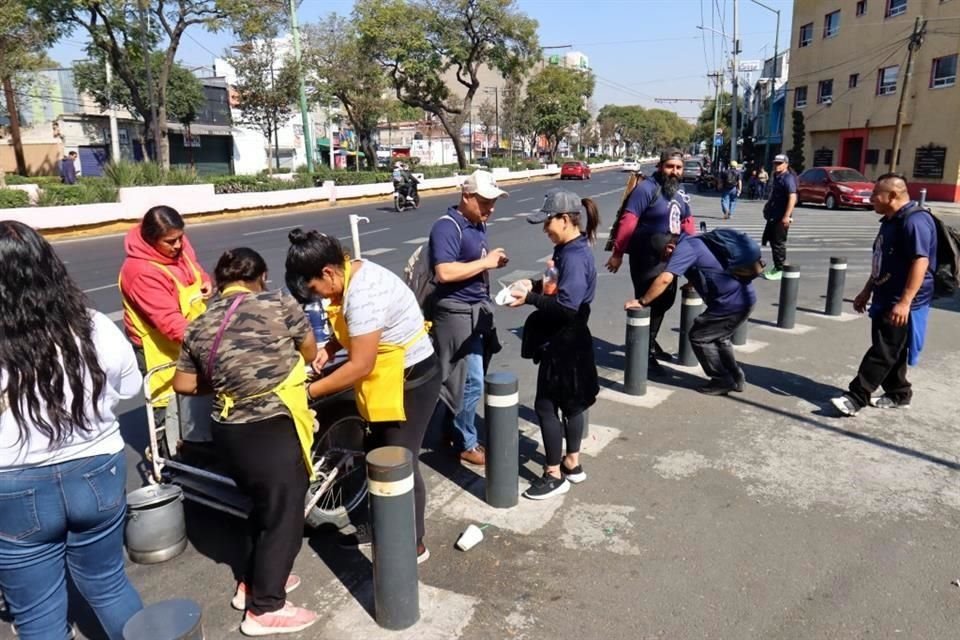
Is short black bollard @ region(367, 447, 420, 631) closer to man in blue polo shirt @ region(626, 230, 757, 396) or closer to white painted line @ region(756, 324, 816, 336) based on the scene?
man in blue polo shirt @ region(626, 230, 757, 396)

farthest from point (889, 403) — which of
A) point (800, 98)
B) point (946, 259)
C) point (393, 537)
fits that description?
point (800, 98)

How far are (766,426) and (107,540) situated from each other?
14.0 ft

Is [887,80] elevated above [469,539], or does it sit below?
above

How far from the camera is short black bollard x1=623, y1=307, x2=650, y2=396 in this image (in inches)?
217

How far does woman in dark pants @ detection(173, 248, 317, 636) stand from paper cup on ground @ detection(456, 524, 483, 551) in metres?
0.95

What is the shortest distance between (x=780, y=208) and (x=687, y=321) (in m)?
4.77

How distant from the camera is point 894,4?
30922 mm

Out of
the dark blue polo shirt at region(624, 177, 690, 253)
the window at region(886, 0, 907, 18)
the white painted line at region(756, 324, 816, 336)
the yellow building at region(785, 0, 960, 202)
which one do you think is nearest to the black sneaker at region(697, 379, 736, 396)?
the dark blue polo shirt at region(624, 177, 690, 253)

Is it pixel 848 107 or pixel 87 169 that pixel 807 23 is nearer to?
pixel 848 107

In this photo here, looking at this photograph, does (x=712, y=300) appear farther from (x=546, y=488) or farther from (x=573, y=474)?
(x=546, y=488)

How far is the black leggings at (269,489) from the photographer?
2.62 meters

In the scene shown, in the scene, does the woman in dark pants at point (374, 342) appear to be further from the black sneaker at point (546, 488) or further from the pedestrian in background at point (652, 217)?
the pedestrian in background at point (652, 217)

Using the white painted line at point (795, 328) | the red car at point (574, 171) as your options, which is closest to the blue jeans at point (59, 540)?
the white painted line at point (795, 328)

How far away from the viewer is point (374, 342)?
2889mm
